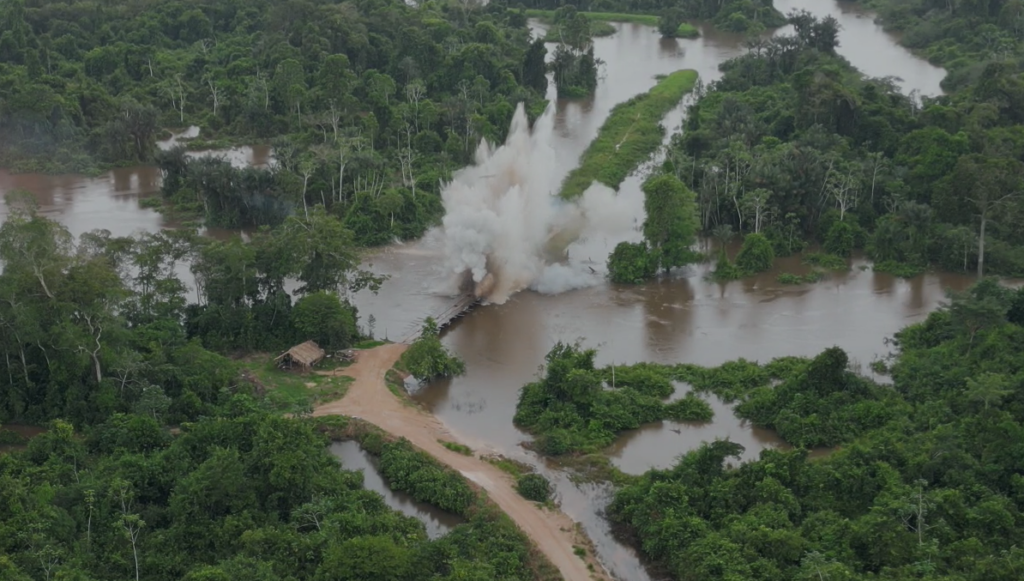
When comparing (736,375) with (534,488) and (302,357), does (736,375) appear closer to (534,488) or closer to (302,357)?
(534,488)

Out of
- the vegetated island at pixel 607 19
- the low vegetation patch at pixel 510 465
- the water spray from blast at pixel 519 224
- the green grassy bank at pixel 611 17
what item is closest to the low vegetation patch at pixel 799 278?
the water spray from blast at pixel 519 224

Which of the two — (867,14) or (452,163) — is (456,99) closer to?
(452,163)

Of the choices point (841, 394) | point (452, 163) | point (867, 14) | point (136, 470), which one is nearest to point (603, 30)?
point (867, 14)

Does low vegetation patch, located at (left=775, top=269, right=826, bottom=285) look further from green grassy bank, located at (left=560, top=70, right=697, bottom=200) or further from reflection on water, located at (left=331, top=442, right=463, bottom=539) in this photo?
reflection on water, located at (left=331, top=442, right=463, bottom=539)

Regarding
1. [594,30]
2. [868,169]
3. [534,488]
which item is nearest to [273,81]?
[594,30]

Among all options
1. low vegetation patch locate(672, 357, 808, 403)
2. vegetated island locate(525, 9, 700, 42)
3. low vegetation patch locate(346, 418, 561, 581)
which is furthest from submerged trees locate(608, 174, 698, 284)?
vegetated island locate(525, 9, 700, 42)

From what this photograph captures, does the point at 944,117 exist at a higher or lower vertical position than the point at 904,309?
higher
